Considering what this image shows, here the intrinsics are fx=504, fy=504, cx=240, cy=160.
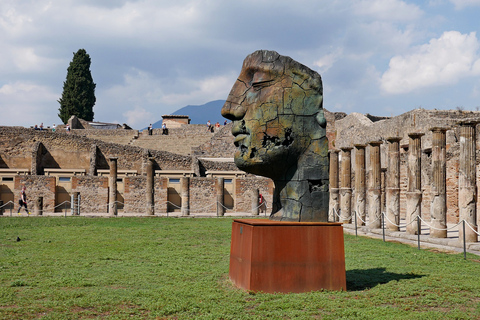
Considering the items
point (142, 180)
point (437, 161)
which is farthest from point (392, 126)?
point (142, 180)

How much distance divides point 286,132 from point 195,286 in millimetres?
2410

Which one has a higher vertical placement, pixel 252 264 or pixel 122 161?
pixel 122 161

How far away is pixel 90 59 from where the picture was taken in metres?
52.2

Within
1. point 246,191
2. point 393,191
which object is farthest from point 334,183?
point 246,191

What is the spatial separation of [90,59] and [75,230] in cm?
4000

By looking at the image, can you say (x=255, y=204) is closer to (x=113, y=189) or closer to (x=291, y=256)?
(x=113, y=189)

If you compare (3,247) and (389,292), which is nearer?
(389,292)

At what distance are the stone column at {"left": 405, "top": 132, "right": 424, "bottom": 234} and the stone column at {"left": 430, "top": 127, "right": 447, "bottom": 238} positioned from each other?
3.31 ft

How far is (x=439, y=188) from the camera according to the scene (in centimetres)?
1315

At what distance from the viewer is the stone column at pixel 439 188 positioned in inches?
511

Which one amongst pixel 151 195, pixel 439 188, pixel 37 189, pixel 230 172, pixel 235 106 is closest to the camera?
pixel 235 106

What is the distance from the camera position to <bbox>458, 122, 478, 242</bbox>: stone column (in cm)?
1202

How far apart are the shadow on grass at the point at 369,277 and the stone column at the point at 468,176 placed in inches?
191

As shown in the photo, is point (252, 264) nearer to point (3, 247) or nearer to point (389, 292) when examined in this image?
point (389, 292)
